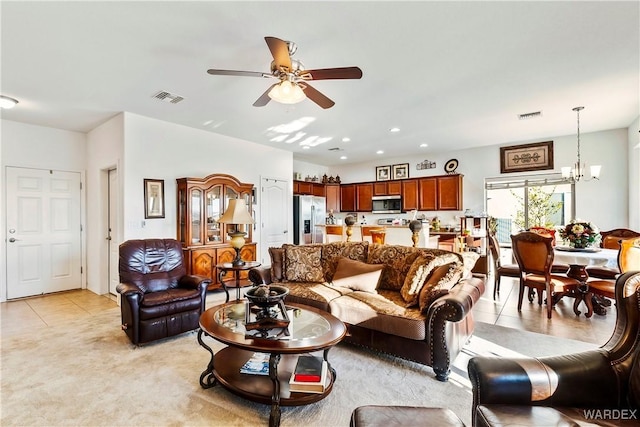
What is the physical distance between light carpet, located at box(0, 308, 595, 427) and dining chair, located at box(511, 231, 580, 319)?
0.90 metres

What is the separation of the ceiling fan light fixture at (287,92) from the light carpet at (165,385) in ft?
7.67

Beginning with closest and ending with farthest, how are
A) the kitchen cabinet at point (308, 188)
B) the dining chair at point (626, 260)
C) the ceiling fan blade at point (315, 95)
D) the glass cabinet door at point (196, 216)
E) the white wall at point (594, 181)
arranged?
the ceiling fan blade at point (315, 95), the dining chair at point (626, 260), the glass cabinet door at point (196, 216), the white wall at point (594, 181), the kitchen cabinet at point (308, 188)

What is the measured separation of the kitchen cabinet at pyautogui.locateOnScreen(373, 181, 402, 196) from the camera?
7.83 meters

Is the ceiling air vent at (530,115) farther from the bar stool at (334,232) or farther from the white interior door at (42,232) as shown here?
the white interior door at (42,232)

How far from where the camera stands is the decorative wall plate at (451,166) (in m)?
7.27

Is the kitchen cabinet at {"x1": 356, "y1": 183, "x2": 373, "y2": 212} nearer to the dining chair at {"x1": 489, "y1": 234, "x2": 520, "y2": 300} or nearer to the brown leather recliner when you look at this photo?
the dining chair at {"x1": 489, "y1": 234, "x2": 520, "y2": 300}

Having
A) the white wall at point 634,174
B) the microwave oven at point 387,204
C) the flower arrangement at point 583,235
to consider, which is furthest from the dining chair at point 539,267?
the microwave oven at point 387,204

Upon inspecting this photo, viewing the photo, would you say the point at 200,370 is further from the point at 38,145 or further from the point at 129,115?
the point at 38,145

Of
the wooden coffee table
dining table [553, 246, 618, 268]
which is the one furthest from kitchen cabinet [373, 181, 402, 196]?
the wooden coffee table

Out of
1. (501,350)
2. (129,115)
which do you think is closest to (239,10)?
(129,115)

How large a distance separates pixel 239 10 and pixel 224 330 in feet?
7.46

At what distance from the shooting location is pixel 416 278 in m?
2.95

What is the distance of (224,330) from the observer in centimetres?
Answer: 212

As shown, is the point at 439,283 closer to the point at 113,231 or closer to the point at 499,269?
the point at 499,269
